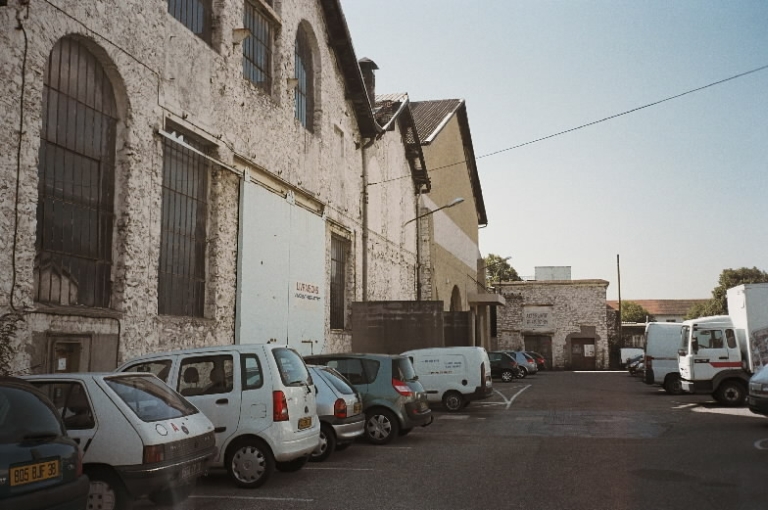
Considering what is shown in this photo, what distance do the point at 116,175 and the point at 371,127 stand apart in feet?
48.7

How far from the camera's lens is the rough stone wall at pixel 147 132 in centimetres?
968

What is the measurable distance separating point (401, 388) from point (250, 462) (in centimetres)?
458

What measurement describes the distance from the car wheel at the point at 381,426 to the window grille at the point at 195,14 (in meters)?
8.38

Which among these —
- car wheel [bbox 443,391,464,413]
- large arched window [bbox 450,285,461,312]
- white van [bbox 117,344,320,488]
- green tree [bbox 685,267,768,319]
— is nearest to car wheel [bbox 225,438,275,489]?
white van [bbox 117,344,320,488]

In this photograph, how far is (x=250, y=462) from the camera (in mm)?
8523

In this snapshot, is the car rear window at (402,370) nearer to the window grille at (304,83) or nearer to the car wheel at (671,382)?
the window grille at (304,83)

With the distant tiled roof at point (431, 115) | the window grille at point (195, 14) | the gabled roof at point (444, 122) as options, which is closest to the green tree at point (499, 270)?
the gabled roof at point (444, 122)

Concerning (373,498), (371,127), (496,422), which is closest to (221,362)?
(373,498)

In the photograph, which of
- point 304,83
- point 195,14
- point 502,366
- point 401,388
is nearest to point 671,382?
point 502,366

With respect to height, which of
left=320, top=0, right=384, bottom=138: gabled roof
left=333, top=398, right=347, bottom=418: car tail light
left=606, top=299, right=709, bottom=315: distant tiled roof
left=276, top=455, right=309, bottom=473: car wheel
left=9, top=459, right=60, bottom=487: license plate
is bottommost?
left=276, top=455, right=309, bottom=473: car wheel

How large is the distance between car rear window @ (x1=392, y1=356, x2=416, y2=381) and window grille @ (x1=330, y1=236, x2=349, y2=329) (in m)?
9.49

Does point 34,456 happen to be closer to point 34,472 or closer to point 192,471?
point 34,472

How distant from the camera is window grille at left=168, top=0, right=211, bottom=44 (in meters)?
14.3

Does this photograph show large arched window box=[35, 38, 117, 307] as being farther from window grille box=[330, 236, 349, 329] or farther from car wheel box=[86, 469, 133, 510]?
window grille box=[330, 236, 349, 329]
